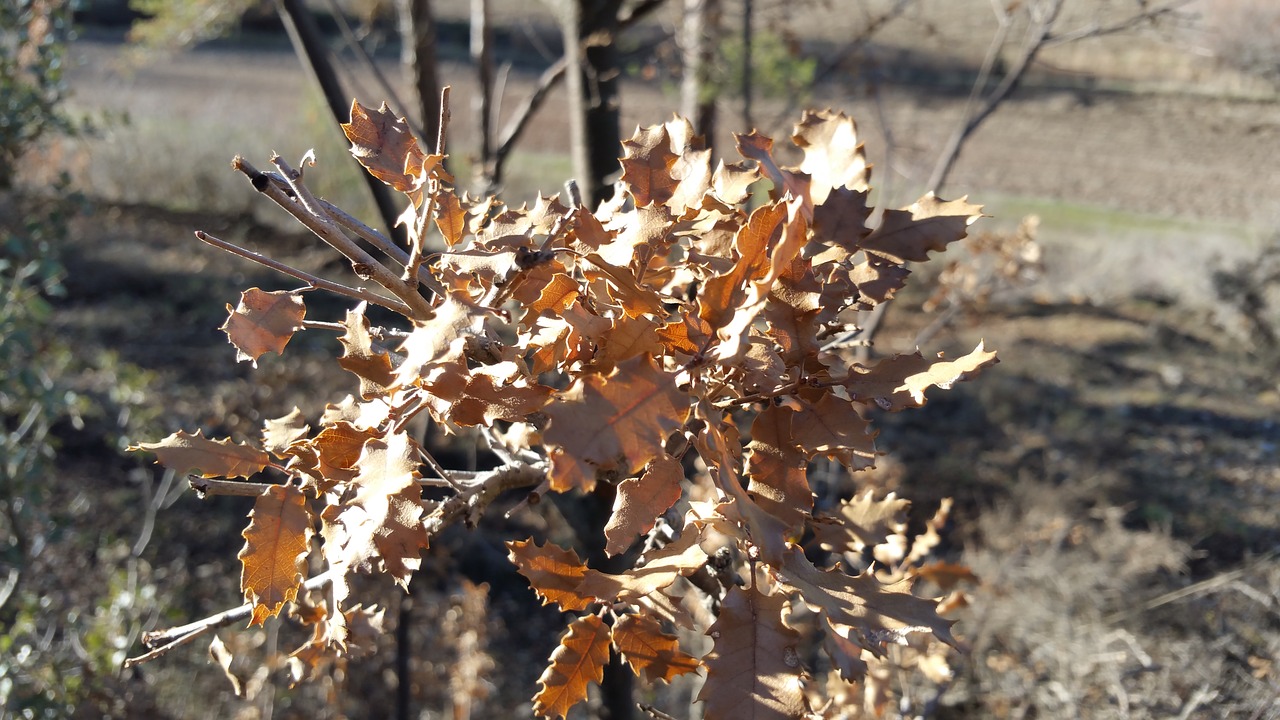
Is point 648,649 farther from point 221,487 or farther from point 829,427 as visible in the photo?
point 221,487

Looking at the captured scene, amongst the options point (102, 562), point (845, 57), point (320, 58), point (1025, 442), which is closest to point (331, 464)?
point (320, 58)

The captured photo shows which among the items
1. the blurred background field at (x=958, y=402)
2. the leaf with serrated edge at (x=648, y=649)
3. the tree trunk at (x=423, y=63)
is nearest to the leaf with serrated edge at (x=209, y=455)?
the leaf with serrated edge at (x=648, y=649)

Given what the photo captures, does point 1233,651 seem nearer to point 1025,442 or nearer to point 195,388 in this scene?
point 1025,442

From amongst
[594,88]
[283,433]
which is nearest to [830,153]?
[283,433]

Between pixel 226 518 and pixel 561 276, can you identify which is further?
pixel 226 518

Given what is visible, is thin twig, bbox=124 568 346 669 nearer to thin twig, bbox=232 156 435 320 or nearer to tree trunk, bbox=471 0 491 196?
thin twig, bbox=232 156 435 320

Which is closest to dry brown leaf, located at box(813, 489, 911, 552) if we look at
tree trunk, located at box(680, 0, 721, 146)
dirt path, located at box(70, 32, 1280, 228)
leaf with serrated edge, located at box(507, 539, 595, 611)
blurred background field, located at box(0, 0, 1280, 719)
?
leaf with serrated edge, located at box(507, 539, 595, 611)
